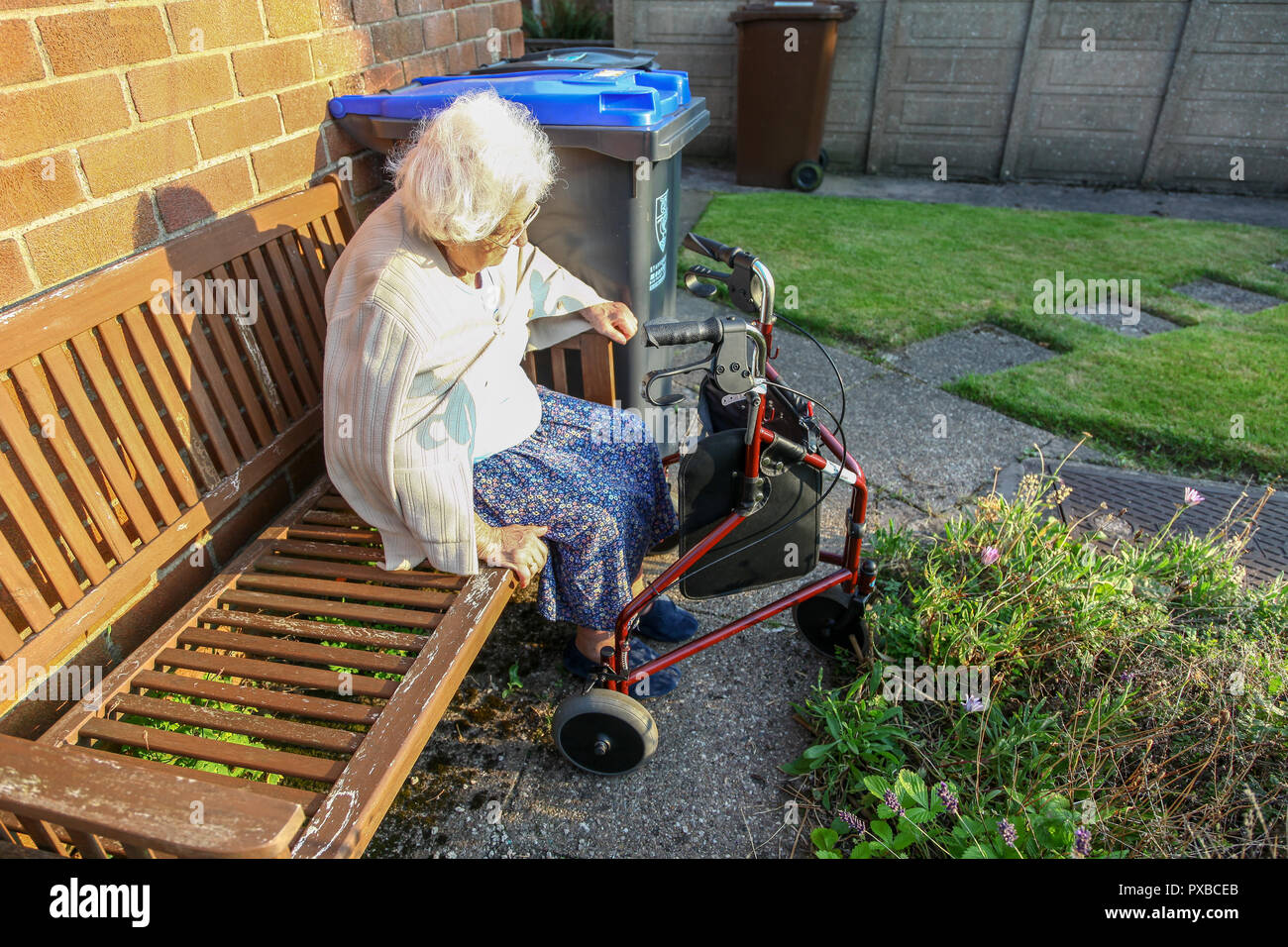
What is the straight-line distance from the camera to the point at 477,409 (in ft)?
6.71

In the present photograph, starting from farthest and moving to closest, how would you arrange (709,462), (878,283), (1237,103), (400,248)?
(1237,103) → (878,283) → (709,462) → (400,248)

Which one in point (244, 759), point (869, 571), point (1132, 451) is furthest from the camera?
point (1132, 451)

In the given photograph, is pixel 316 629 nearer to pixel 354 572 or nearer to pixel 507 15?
pixel 354 572

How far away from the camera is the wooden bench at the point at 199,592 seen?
4.36 feet

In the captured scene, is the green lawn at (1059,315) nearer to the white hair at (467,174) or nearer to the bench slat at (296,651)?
the white hair at (467,174)

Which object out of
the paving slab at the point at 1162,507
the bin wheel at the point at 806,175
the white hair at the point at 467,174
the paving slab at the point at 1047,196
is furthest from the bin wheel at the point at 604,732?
the bin wheel at the point at 806,175

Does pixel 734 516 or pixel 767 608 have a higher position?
pixel 734 516

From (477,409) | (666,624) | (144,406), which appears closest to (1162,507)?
(666,624)

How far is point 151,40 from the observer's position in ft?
6.35

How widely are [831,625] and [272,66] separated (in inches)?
93.4

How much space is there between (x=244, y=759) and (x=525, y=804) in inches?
29.7

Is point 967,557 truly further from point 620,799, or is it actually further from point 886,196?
point 886,196

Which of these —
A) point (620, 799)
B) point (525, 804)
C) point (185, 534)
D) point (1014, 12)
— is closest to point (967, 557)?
point (620, 799)

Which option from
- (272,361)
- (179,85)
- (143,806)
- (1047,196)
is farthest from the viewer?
(1047,196)
